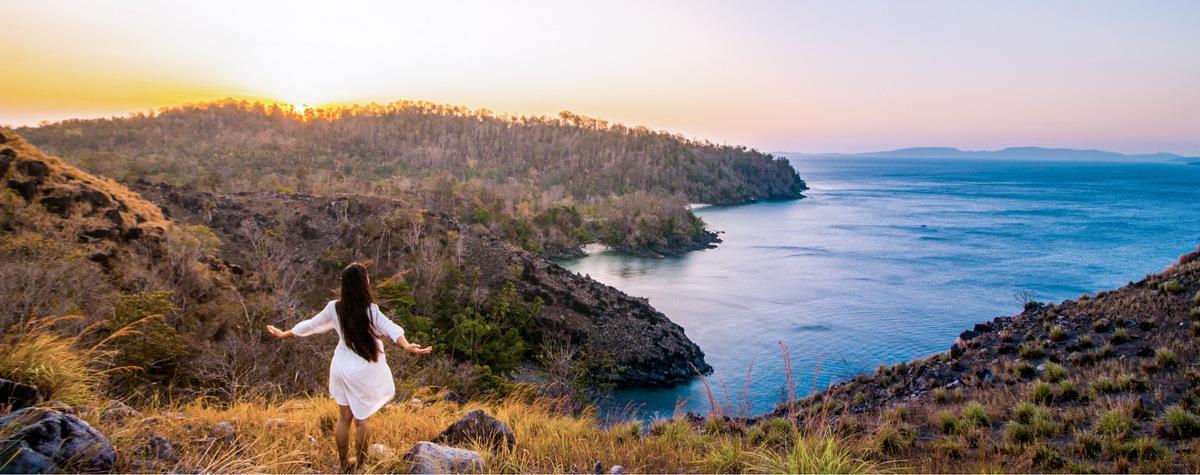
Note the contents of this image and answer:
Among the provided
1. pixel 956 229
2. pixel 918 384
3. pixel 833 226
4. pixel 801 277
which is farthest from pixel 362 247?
pixel 956 229

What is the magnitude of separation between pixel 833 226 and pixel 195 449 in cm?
7707

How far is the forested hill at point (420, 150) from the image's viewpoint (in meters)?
70.3

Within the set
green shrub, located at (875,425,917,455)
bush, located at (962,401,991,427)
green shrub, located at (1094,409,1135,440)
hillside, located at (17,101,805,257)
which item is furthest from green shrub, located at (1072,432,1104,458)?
hillside, located at (17,101,805,257)

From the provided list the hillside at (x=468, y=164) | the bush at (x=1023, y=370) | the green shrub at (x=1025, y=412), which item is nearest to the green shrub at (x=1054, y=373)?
the bush at (x=1023, y=370)

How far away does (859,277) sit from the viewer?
45344 mm

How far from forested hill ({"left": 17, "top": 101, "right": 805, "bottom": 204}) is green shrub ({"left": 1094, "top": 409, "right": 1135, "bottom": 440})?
186 ft

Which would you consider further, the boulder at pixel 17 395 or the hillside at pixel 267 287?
the hillside at pixel 267 287

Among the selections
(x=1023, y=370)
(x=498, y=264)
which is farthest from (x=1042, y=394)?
(x=498, y=264)

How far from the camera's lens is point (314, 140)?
95.8 m

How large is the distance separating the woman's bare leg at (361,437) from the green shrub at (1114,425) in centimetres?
805

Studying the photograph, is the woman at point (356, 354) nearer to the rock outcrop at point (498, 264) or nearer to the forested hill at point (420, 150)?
the rock outcrop at point (498, 264)

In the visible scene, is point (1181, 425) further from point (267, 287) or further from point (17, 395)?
point (267, 287)

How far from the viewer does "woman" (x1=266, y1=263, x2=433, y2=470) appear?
4082 mm

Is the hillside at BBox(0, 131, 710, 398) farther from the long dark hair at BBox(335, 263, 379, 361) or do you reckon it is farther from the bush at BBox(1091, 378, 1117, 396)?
the bush at BBox(1091, 378, 1117, 396)
